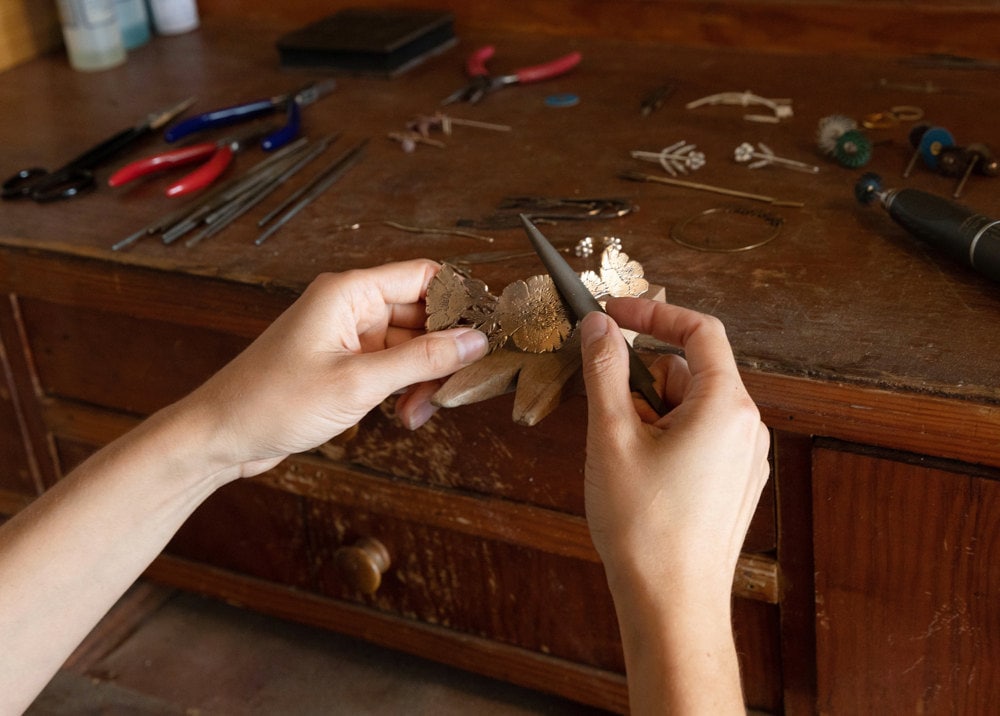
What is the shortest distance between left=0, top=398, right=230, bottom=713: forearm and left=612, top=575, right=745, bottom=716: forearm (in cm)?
40

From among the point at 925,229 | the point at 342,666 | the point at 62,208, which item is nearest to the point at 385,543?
the point at 342,666

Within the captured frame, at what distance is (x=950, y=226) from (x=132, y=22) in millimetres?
1327

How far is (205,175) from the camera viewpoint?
121 centimetres

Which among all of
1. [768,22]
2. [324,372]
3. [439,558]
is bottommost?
[439,558]

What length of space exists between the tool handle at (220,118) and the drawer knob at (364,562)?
561 mm

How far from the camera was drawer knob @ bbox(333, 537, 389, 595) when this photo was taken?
1.15 meters

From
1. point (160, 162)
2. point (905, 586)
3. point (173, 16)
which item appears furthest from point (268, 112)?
point (905, 586)

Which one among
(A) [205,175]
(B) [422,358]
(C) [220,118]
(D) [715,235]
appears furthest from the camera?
(C) [220,118]

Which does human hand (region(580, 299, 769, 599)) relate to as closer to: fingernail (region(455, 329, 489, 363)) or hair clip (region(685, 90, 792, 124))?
fingernail (region(455, 329, 489, 363))

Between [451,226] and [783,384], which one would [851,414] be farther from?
[451,226]

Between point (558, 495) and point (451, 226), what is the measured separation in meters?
0.29

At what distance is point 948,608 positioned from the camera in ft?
2.86

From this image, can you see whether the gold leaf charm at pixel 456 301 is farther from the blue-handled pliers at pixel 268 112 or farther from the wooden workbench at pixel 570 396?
the blue-handled pliers at pixel 268 112

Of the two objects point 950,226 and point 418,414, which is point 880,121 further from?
point 418,414
